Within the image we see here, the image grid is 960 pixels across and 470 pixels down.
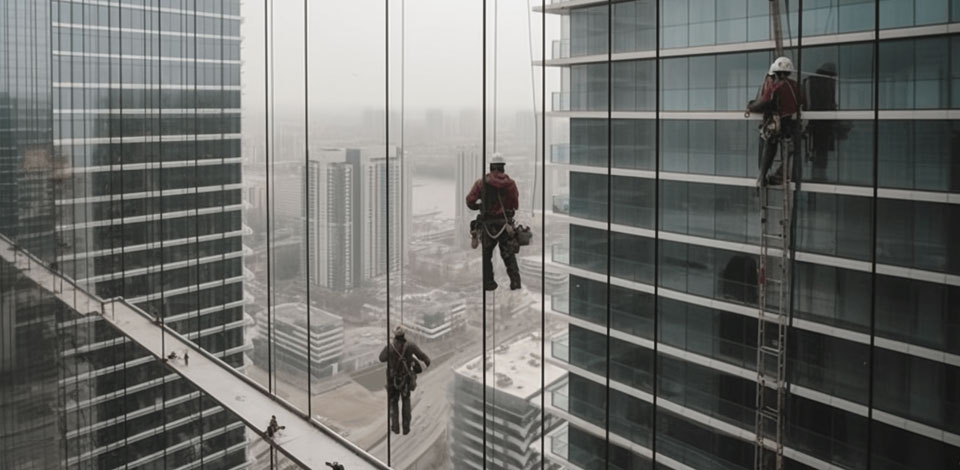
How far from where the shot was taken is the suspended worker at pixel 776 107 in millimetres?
3582

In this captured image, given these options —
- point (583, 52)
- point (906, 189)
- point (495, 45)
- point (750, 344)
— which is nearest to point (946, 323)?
point (906, 189)

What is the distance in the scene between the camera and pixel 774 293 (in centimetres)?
560

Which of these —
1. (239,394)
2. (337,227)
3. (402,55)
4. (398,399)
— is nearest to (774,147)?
(398,399)

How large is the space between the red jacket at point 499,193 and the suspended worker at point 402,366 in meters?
0.86

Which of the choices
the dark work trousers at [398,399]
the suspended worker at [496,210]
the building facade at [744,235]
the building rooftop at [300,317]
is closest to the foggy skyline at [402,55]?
the suspended worker at [496,210]

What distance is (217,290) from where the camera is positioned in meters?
14.0

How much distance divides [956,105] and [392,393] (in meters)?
3.63

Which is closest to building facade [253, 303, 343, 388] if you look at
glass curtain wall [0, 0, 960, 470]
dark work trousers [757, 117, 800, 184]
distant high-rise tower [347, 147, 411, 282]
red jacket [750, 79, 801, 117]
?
glass curtain wall [0, 0, 960, 470]

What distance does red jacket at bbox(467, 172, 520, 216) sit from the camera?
14.0 feet

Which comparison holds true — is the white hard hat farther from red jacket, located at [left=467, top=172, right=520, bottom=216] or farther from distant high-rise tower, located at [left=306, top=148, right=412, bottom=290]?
distant high-rise tower, located at [left=306, top=148, right=412, bottom=290]

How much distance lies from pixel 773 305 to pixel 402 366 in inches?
124

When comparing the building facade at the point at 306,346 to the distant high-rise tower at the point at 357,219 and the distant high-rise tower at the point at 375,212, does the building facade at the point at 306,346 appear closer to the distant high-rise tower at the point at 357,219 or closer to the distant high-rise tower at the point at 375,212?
the distant high-rise tower at the point at 357,219

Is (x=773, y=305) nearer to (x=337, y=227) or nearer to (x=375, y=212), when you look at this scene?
(x=375, y=212)

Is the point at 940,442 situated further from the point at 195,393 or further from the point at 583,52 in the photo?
the point at 195,393
